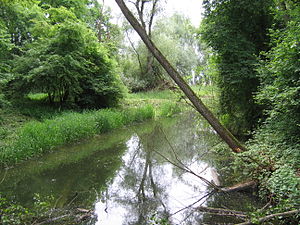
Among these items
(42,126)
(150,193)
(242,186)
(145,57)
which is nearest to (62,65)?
(42,126)

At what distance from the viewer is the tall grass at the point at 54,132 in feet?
19.5

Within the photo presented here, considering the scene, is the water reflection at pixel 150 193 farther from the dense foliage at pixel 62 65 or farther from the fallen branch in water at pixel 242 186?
the dense foliage at pixel 62 65

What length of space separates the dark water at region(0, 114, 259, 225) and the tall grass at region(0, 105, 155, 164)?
304 mm

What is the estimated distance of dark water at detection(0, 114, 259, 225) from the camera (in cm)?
367

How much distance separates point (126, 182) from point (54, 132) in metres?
3.51

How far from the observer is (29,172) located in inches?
218

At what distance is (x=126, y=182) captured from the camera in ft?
16.4

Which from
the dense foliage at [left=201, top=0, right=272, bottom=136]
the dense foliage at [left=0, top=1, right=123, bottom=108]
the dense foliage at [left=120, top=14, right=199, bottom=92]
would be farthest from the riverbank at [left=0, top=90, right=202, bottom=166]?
the dense foliage at [left=120, top=14, right=199, bottom=92]

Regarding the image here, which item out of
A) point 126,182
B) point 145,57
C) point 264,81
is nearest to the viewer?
point 264,81

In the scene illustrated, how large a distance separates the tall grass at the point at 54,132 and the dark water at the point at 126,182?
304 millimetres

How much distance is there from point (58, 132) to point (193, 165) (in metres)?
4.41

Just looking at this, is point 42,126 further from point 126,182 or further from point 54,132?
point 126,182

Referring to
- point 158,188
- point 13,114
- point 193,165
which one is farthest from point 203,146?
point 13,114

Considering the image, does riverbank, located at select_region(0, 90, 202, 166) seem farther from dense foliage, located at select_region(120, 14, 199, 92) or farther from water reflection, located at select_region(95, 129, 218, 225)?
dense foliage, located at select_region(120, 14, 199, 92)
